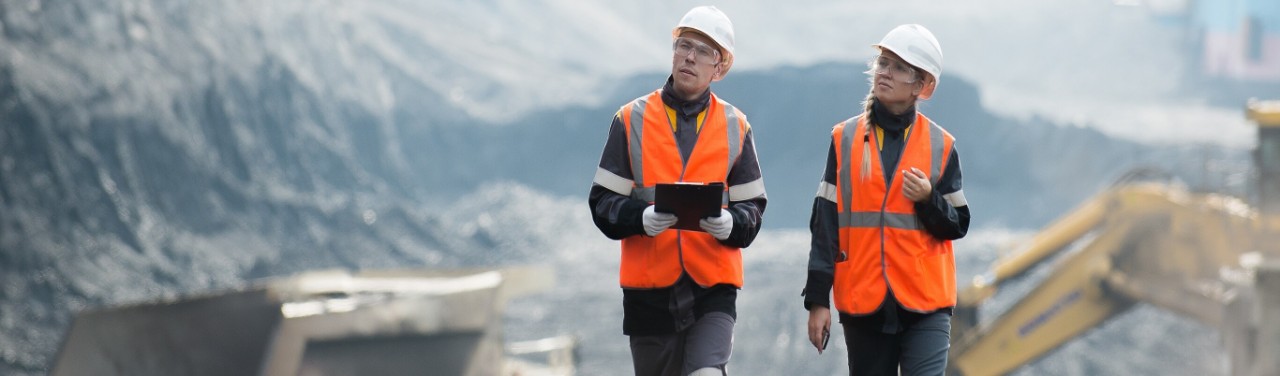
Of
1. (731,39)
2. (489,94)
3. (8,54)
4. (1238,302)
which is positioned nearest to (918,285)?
(731,39)

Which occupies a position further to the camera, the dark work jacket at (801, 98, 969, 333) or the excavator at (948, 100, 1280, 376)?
the excavator at (948, 100, 1280, 376)

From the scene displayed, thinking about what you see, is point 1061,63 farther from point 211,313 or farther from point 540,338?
point 211,313

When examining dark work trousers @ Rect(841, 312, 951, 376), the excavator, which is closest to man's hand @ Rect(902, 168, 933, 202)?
dark work trousers @ Rect(841, 312, 951, 376)

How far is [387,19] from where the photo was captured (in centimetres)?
3962

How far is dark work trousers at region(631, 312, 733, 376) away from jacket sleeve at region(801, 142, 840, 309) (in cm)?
20

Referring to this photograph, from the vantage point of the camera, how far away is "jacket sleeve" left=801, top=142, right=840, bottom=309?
121 inches

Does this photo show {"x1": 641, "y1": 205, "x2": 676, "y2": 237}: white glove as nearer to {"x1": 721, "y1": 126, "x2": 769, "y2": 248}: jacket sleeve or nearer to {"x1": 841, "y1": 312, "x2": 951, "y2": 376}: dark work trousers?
{"x1": 721, "y1": 126, "x2": 769, "y2": 248}: jacket sleeve

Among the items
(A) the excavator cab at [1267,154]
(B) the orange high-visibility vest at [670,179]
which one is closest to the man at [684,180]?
(B) the orange high-visibility vest at [670,179]

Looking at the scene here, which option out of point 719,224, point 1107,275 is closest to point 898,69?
point 719,224

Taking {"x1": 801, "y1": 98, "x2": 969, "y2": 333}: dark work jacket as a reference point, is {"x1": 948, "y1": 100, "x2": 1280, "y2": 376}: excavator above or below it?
above

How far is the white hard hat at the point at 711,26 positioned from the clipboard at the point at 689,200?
32 centimetres

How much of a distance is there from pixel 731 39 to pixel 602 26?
4645 centimetres

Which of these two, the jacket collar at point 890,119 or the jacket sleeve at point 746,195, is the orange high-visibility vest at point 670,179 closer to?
the jacket sleeve at point 746,195

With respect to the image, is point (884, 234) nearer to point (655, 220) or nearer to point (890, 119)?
point (890, 119)
